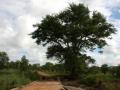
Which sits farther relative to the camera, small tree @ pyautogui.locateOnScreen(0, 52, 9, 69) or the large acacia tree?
small tree @ pyautogui.locateOnScreen(0, 52, 9, 69)

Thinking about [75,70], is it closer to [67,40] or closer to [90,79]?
[67,40]

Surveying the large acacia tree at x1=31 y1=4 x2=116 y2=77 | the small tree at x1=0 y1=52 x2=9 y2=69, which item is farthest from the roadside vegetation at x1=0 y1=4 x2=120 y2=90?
the small tree at x1=0 y1=52 x2=9 y2=69

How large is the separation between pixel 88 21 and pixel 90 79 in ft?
56.0

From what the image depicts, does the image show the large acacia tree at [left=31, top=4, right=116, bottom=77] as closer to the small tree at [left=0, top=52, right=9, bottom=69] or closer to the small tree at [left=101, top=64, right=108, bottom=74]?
the small tree at [left=101, top=64, right=108, bottom=74]

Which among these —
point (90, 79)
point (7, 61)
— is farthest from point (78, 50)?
point (7, 61)

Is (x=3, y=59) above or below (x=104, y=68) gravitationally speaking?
above

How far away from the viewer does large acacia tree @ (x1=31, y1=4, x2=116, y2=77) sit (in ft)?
137

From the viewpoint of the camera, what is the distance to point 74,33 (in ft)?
135

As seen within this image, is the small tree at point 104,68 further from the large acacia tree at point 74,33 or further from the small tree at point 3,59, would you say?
the small tree at point 3,59

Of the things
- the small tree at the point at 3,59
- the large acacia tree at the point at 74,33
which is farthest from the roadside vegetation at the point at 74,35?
the small tree at the point at 3,59

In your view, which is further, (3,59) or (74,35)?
(3,59)

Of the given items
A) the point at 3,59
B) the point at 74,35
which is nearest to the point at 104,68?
the point at 74,35

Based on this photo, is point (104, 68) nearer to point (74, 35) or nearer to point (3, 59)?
point (74, 35)

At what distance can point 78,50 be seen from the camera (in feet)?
141
